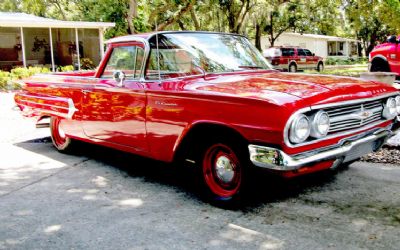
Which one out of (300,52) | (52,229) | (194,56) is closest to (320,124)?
(194,56)

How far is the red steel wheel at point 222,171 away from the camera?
392cm

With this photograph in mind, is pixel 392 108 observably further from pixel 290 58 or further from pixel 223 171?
pixel 290 58

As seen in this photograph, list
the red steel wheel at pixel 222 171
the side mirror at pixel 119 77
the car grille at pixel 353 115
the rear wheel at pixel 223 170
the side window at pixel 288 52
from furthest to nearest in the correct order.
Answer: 1. the side window at pixel 288 52
2. the side mirror at pixel 119 77
3. the red steel wheel at pixel 222 171
4. the rear wheel at pixel 223 170
5. the car grille at pixel 353 115

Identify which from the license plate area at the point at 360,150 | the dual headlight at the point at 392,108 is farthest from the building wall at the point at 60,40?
the license plate area at the point at 360,150

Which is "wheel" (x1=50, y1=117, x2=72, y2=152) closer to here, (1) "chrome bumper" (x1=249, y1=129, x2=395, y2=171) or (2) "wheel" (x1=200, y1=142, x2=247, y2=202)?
(2) "wheel" (x1=200, y1=142, x2=247, y2=202)

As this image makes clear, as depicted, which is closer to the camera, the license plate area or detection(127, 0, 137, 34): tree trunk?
the license plate area

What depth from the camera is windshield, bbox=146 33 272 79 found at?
A: 14.9 ft

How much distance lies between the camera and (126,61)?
507 cm

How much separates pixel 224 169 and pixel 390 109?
1.84m

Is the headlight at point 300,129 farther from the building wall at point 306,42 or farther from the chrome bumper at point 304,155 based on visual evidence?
the building wall at point 306,42

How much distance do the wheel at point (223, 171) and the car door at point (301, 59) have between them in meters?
25.8

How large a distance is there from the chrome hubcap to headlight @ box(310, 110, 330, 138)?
2.74 feet

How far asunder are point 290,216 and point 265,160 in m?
0.67

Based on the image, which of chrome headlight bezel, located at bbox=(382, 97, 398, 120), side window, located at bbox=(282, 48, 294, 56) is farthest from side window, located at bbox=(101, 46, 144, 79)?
side window, located at bbox=(282, 48, 294, 56)
